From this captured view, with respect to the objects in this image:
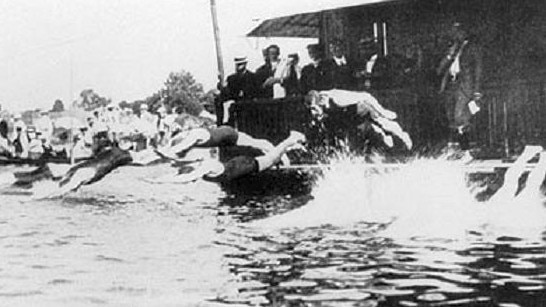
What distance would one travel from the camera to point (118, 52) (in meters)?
3.75

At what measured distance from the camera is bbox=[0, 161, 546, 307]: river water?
2611 millimetres

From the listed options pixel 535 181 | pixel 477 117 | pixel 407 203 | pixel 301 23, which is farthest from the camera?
pixel 301 23

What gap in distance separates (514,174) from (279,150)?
1.11 meters

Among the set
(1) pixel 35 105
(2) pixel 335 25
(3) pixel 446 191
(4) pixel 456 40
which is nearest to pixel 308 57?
(2) pixel 335 25

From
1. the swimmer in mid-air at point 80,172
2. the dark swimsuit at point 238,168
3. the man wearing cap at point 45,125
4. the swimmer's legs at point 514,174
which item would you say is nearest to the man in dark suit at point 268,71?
the dark swimsuit at point 238,168

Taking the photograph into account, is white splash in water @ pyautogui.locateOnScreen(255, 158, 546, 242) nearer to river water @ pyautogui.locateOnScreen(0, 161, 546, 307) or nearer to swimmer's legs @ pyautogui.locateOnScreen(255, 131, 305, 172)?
river water @ pyautogui.locateOnScreen(0, 161, 546, 307)

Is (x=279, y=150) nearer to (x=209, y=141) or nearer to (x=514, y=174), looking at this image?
(x=209, y=141)

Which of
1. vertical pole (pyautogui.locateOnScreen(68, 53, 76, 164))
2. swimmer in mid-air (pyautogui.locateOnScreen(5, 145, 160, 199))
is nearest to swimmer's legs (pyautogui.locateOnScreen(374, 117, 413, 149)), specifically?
swimmer in mid-air (pyautogui.locateOnScreen(5, 145, 160, 199))

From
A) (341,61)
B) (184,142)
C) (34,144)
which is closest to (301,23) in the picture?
(341,61)

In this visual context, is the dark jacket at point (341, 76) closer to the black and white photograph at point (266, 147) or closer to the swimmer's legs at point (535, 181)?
the black and white photograph at point (266, 147)

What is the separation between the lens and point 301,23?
3.84 m

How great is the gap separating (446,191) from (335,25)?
4.04 ft

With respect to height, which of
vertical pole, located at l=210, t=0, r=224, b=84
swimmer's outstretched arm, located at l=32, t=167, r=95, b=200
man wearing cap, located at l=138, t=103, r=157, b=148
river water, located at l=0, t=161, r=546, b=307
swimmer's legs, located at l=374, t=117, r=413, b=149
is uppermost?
vertical pole, located at l=210, t=0, r=224, b=84

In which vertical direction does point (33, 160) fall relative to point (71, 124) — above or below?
below
